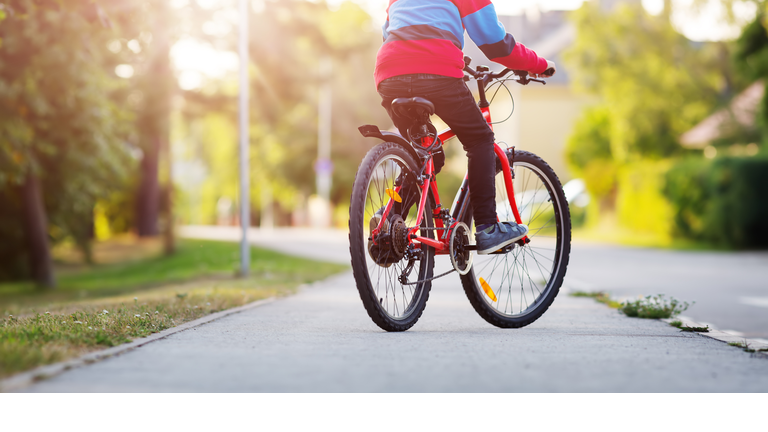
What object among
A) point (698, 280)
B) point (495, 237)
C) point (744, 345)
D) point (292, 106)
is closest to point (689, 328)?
point (744, 345)

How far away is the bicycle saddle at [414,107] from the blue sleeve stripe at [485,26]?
49cm

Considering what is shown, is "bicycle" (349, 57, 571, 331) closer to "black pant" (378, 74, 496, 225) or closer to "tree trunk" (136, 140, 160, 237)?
"black pant" (378, 74, 496, 225)

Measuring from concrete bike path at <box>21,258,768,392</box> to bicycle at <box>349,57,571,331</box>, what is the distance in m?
0.20

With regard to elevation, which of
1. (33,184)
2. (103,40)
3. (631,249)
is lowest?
(631,249)

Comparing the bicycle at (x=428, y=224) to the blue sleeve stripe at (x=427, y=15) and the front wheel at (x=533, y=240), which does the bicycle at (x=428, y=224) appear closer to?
the front wheel at (x=533, y=240)

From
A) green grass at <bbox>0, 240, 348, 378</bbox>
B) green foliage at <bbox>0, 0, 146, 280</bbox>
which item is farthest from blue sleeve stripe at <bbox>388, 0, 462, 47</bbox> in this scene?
green foliage at <bbox>0, 0, 146, 280</bbox>

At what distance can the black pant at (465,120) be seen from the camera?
4.98 metres

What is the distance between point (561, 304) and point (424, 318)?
2.04m

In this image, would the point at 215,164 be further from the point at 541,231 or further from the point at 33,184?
the point at 541,231

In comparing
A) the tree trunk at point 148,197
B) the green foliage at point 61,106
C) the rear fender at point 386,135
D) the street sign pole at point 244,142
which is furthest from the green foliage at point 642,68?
the rear fender at point 386,135

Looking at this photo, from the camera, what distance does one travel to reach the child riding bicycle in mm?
4941

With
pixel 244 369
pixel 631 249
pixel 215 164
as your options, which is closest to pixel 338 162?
pixel 215 164

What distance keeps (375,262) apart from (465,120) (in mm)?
975
